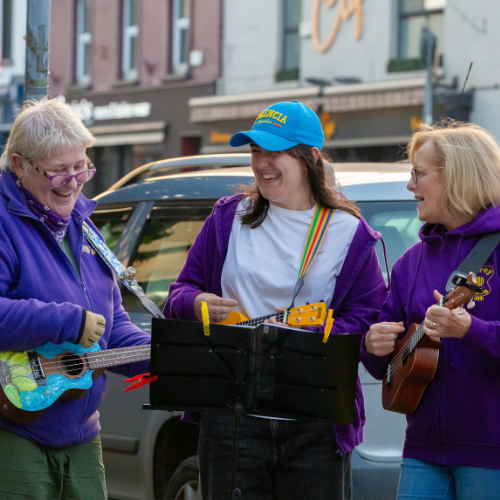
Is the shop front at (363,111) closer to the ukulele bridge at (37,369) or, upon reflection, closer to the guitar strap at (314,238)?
the guitar strap at (314,238)

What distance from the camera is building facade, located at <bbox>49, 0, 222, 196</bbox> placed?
20.7 metres

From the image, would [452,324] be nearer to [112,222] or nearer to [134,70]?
[112,222]

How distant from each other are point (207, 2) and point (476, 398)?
18960 mm

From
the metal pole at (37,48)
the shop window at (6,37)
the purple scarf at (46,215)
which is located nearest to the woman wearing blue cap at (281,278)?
the purple scarf at (46,215)

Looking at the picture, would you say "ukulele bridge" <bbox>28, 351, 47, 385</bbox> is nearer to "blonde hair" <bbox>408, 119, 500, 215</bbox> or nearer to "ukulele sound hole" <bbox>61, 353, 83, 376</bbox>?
"ukulele sound hole" <bbox>61, 353, 83, 376</bbox>

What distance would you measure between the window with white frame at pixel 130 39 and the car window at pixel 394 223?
63.0 feet

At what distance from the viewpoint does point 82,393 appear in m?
2.84

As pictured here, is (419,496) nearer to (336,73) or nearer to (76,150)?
(76,150)

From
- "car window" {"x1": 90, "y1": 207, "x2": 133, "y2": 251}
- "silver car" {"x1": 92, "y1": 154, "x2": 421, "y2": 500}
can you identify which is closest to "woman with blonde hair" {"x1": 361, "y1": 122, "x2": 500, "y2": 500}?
"silver car" {"x1": 92, "y1": 154, "x2": 421, "y2": 500}

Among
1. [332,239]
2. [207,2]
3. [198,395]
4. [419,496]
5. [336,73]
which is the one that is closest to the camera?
[198,395]

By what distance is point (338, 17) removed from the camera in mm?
17734

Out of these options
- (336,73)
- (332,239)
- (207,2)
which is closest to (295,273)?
(332,239)

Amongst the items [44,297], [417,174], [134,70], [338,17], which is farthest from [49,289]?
[134,70]

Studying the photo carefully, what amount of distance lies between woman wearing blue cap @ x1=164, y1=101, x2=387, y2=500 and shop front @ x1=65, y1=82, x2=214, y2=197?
17553 mm
